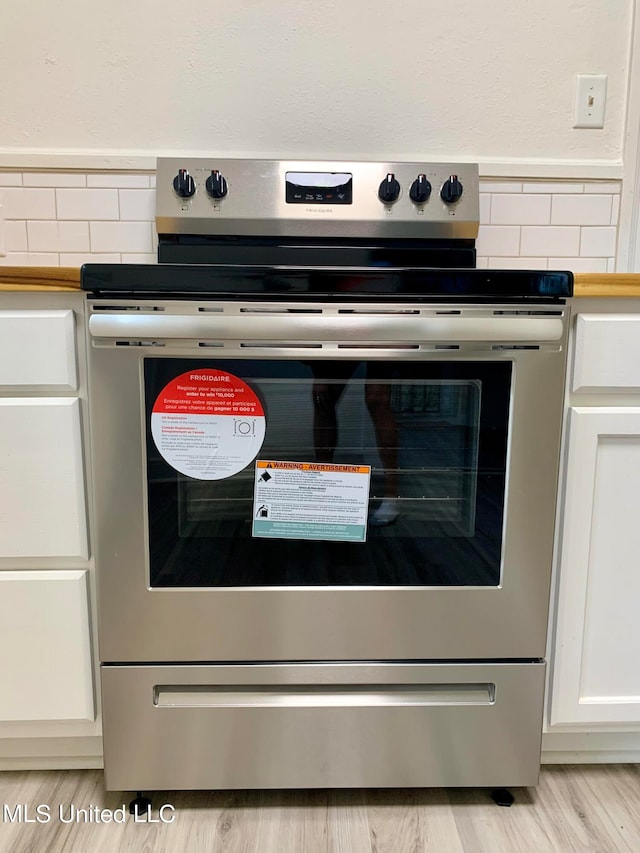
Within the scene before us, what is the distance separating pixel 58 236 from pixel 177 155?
0.35 metres

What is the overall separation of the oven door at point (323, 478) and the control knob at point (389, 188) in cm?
44

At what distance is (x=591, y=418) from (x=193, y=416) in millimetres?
655

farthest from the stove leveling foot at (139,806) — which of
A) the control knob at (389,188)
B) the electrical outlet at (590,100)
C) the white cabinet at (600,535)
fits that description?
the electrical outlet at (590,100)

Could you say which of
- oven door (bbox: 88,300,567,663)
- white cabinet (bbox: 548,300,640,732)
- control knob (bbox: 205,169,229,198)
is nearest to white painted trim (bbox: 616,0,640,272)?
white cabinet (bbox: 548,300,640,732)

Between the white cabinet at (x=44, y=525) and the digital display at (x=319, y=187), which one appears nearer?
the white cabinet at (x=44, y=525)

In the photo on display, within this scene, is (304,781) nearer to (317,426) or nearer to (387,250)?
(317,426)

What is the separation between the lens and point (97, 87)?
1403 mm

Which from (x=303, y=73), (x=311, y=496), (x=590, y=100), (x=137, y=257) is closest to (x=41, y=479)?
(x=311, y=496)

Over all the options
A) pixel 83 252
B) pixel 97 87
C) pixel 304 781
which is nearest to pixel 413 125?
pixel 97 87

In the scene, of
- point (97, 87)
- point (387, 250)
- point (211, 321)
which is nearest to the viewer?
point (211, 321)

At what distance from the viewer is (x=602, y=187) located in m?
1.48

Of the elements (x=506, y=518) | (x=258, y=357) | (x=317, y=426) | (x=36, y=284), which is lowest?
(x=506, y=518)

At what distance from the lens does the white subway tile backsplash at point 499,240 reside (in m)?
1.49

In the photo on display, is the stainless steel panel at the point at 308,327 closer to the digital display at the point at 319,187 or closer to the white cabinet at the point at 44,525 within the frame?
the white cabinet at the point at 44,525
